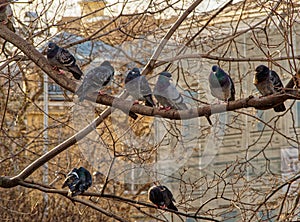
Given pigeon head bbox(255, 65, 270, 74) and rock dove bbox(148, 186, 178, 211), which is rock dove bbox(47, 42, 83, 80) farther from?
pigeon head bbox(255, 65, 270, 74)

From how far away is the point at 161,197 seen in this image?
20.0 feet

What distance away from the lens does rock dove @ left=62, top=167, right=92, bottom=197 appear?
5.54 metres

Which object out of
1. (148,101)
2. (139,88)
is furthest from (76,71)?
(148,101)

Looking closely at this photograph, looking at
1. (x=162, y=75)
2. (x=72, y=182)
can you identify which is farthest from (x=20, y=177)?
(x=162, y=75)

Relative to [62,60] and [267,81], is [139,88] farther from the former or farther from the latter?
[267,81]

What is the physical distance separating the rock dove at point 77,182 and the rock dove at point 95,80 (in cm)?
78

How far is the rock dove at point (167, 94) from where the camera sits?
5.22m

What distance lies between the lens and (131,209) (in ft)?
48.8

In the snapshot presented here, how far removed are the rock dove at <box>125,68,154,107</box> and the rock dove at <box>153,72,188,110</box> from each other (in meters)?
0.10

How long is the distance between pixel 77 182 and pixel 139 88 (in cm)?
89

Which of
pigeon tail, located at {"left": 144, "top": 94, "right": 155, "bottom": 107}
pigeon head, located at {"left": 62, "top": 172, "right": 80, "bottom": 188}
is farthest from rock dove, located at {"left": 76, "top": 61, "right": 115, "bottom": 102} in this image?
pigeon head, located at {"left": 62, "top": 172, "right": 80, "bottom": 188}

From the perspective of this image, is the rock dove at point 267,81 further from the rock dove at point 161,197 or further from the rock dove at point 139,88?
the rock dove at point 161,197

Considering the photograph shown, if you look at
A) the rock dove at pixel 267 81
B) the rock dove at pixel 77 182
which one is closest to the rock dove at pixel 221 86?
the rock dove at pixel 267 81

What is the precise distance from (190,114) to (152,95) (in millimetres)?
950
